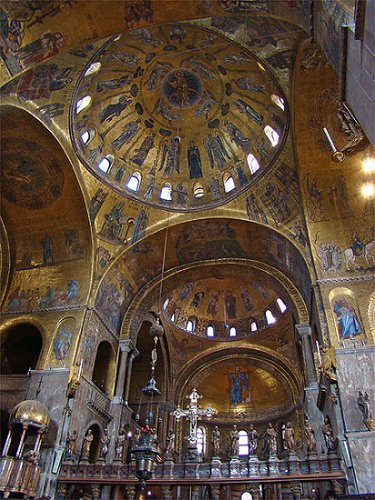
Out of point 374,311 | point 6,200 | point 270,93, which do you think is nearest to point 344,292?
point 374,311

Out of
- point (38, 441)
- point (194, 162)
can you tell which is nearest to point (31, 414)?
point (38, 441)

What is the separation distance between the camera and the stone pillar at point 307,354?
1597 centimetres

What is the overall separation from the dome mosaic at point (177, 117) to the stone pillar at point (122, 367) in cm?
645

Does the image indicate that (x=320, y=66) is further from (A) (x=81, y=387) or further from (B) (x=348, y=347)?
(A) (x=81, y=387)

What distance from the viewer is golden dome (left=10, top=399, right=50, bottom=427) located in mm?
12617

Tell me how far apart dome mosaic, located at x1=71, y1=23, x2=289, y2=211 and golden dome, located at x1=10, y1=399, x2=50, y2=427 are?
892 cm

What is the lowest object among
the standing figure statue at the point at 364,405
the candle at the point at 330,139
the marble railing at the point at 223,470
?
the marble railing at the point at 223,470

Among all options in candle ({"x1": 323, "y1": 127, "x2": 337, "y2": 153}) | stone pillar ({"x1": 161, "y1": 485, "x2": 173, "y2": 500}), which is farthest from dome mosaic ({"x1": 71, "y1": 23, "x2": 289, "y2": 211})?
stone pillar ({"x1": 161, "y1": 485, "x2": 173, "y2": 500})

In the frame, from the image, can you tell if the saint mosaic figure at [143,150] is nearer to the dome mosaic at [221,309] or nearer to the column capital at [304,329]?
the dome mosaic at [221,309]

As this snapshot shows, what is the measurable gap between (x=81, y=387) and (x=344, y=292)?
10009 millimetres

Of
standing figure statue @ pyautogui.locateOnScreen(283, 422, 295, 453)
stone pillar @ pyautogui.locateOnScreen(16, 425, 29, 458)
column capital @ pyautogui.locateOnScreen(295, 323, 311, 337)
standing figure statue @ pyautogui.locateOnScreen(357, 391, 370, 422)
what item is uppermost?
column capital @ pyautogui.locateOnScreen(295, 323, 311, 337)

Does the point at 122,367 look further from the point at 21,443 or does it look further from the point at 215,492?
the point at 215,492

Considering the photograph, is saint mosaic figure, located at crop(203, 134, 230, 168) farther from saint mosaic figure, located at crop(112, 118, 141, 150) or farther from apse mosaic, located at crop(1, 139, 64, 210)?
apse mosaic, located at crop(1, 139, 64, 210)

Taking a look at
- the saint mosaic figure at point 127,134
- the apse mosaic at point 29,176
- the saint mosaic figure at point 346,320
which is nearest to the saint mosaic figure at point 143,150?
the saint mosaic figure at point 127,134
